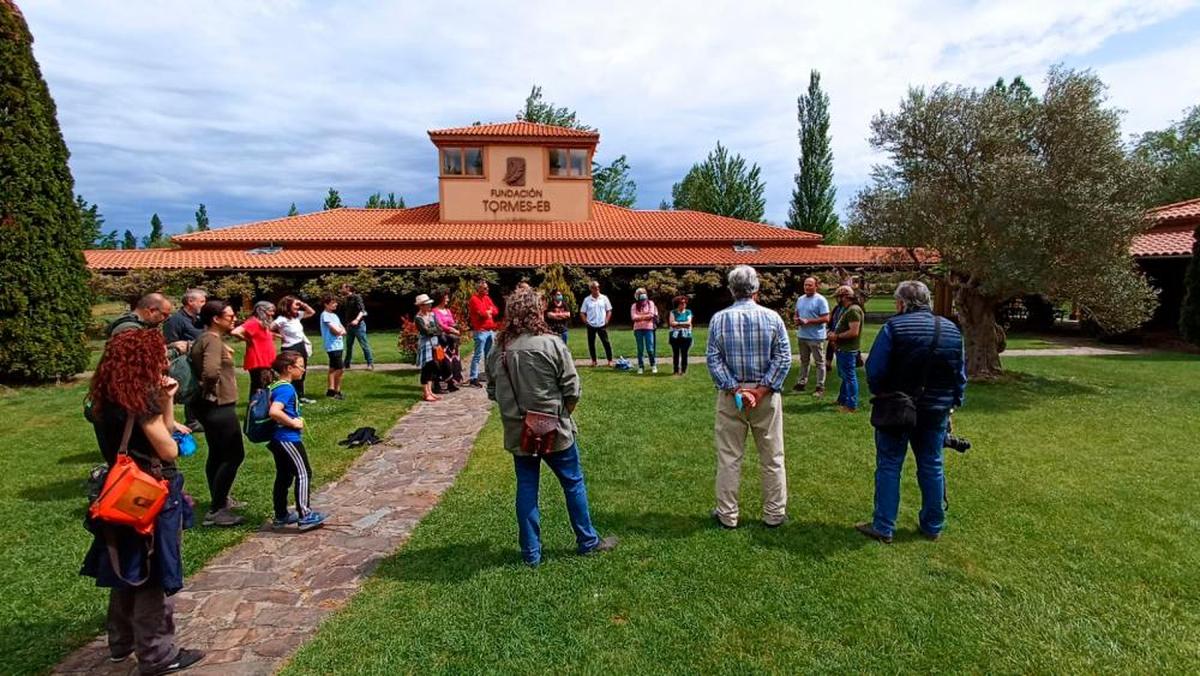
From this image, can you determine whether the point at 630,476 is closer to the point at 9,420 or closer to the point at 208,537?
the point at 208,537

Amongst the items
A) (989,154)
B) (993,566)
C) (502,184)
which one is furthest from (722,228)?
(993,566)

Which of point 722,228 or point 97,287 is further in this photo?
point 722,228

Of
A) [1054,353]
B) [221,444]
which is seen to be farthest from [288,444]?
[1054,353]

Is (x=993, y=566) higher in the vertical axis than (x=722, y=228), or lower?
lower

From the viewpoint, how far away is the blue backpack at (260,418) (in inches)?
167

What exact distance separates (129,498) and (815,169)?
4570cm

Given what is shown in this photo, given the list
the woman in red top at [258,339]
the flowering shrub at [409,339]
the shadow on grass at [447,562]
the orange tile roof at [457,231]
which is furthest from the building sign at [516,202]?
the shadow on grass at [447,562]

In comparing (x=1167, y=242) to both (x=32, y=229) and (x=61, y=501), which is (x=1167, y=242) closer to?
(x=61, y=501)

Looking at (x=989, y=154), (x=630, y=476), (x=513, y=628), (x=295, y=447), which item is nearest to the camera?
(x=513, y=628)

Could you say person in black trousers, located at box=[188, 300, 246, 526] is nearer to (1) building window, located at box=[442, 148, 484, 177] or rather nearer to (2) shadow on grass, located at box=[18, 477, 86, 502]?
(2) shadow on grass, located at box=[18, 477, 86, 502]

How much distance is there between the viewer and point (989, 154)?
1048cm

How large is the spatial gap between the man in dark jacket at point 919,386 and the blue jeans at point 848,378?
3.97m

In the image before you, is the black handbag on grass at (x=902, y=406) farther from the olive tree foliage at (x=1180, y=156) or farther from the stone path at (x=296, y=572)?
the olive tree foliage at (x=1180, y=156)

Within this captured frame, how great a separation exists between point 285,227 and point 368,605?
25889mm
